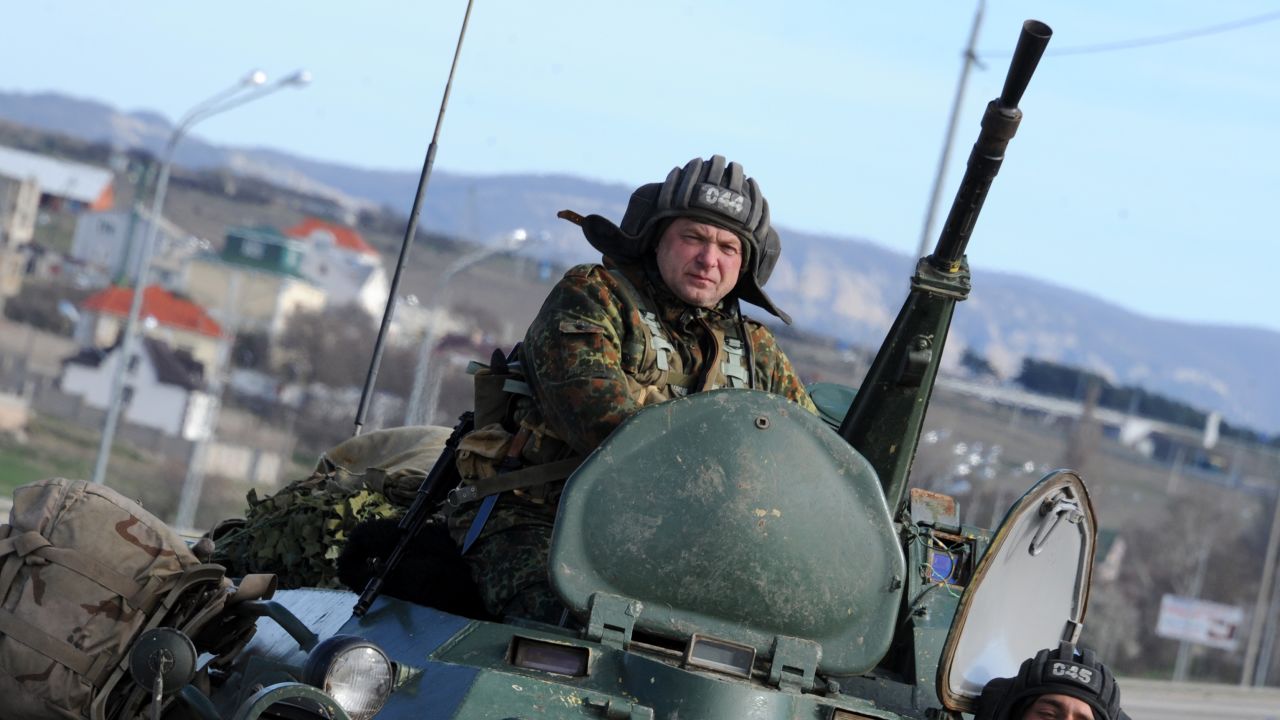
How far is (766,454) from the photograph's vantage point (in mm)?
5512

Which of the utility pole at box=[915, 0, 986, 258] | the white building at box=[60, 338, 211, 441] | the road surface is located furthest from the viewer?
the white building at box=[60, 338, 211, 441]

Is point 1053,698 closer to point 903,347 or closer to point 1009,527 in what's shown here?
point 1009,527

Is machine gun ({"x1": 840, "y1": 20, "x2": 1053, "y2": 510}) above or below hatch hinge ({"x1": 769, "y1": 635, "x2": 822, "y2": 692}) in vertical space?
above

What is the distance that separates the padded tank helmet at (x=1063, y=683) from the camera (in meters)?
5.74

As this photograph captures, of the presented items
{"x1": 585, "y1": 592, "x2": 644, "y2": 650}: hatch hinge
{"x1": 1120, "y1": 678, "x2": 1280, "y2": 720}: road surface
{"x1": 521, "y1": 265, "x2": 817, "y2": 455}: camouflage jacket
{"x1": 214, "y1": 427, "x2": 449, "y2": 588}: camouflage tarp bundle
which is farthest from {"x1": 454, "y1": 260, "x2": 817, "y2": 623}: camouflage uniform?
{"x1": 1120, "y1": 678, "x2": 1280, "y2": 720}: road surface

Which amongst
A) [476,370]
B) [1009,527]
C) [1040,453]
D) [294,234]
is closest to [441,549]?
[476,370]

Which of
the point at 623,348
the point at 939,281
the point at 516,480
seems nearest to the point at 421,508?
the point at 516,480

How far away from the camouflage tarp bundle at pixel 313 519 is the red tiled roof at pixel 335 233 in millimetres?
120434

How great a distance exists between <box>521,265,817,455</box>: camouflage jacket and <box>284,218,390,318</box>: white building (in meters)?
107

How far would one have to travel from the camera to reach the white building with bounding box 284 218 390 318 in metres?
120

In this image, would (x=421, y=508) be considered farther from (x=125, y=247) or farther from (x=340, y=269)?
(x=125, y=247)

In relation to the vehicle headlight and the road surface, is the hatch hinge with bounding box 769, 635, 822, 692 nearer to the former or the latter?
the vehicle headlight

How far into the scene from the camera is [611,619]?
5.41 meters

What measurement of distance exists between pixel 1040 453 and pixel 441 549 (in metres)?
84.2
